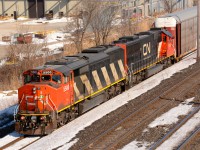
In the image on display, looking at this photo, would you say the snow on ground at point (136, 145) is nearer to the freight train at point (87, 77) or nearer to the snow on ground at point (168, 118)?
the snow on ground at point (168, 118)

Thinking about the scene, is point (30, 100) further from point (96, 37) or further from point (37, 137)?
point (96, 37)

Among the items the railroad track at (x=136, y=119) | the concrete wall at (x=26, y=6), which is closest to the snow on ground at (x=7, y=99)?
the railroad track at (x=136, y=119)

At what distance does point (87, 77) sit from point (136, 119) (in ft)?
10.9

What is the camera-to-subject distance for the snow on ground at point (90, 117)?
1759 centimetres

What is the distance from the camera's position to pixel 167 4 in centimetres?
6328

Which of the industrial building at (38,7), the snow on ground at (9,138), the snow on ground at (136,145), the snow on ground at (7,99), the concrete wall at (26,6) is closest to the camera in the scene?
the snow on ground at (136,145)

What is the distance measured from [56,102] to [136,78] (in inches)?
419

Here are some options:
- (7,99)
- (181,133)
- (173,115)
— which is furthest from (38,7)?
(181,133)

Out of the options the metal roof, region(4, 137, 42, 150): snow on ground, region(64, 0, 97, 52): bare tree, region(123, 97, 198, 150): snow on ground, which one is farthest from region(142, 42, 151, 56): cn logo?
region(4, 137, 42, 150): snow on ground

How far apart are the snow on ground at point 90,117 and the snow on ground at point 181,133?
3782mm

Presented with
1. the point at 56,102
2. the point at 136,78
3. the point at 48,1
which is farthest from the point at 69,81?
the point at 48,1

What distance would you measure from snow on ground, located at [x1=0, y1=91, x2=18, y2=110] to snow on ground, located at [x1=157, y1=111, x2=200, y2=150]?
33.4 feet

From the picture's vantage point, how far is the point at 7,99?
2511 centimetres

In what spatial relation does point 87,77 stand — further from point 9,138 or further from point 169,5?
point 169,5
